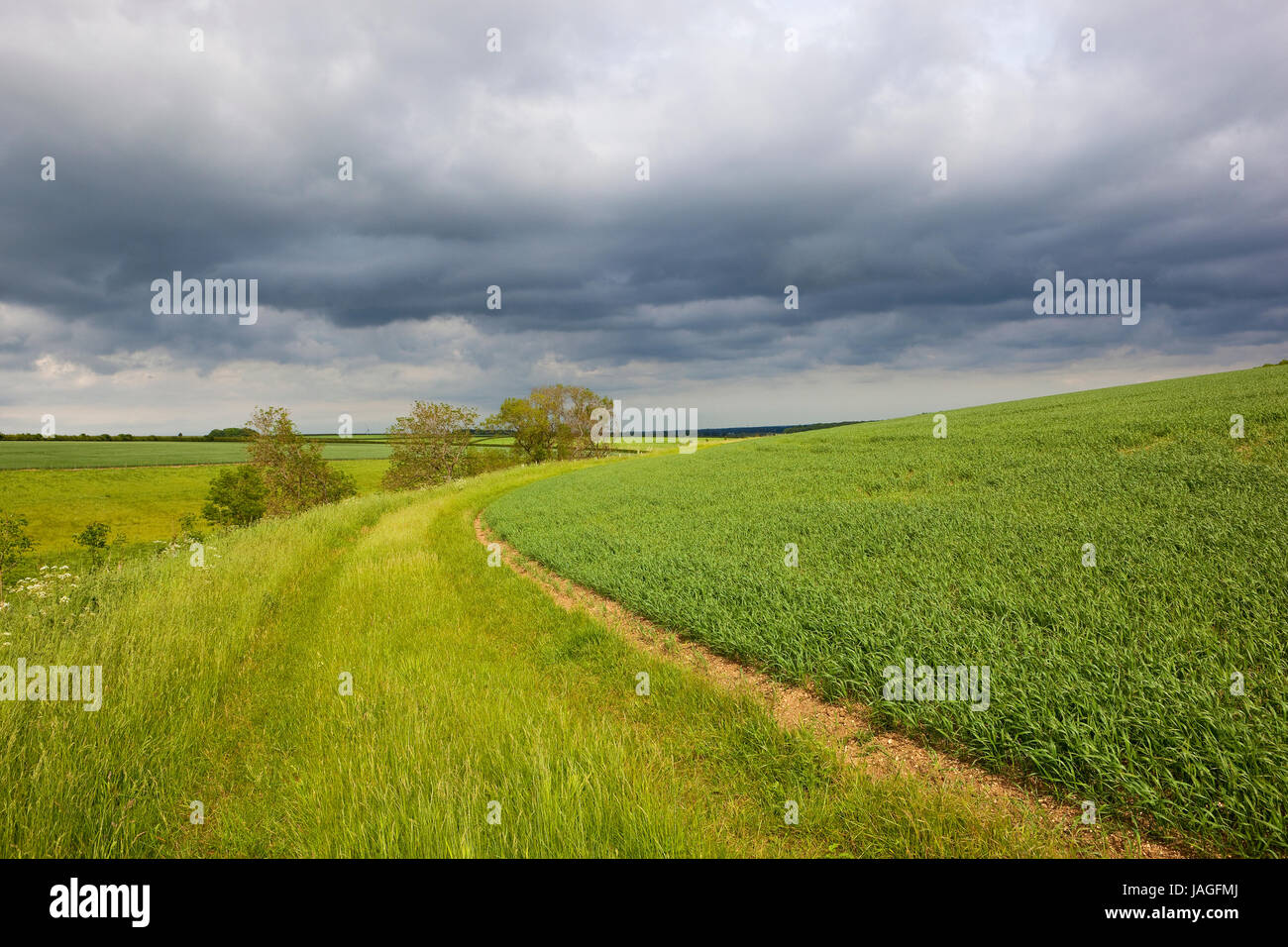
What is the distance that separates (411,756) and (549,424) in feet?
262

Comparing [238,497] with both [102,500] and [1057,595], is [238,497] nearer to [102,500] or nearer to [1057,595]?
[102,500]

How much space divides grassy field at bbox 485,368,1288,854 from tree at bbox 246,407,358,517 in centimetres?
5338

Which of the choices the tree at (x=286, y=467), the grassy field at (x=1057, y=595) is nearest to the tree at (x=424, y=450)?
the tree at (x=286, y=467)

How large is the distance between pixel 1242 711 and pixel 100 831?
28.3 feet

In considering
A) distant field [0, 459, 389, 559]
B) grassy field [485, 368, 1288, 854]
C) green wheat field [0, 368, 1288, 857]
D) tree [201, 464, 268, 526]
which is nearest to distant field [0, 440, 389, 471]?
distant field [0, 459, 389, 559]

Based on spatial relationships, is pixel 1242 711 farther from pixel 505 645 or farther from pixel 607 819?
pixel 505 645

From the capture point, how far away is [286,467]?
54.0 meters

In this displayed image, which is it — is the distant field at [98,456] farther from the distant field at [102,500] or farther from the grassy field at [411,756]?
the grassy field at [411,756]

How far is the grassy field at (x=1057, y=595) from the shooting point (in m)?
3.38

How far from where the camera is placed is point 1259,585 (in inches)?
210

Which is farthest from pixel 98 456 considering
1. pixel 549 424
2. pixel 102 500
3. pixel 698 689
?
pixel 698 689

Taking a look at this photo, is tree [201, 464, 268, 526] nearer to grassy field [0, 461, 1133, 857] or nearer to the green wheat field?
the green wheat field

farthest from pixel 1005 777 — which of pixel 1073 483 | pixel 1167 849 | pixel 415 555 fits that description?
pixel 415 555
